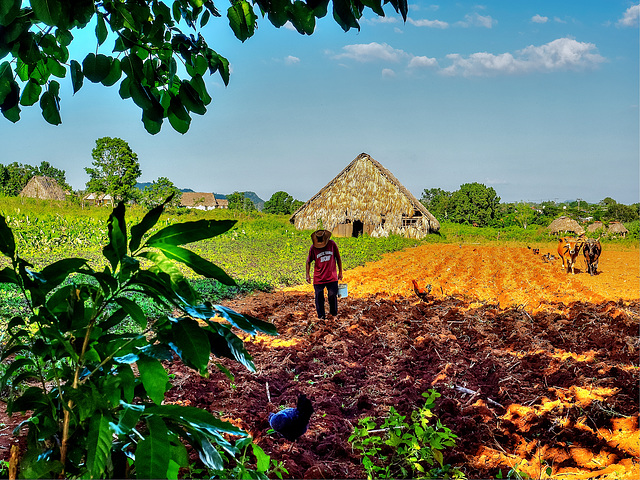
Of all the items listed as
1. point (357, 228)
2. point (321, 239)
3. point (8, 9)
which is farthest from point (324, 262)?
point (357, 228)

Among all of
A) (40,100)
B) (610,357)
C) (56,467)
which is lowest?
(610,357)

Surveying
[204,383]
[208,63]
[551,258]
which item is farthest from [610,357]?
[551,258]

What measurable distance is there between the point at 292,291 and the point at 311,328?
11.7 feet

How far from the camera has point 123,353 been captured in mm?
1077

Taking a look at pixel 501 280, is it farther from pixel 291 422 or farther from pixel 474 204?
pixel 474 204

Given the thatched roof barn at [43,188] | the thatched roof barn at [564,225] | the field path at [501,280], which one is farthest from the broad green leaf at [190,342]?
the thatched roof barn at [564,225]

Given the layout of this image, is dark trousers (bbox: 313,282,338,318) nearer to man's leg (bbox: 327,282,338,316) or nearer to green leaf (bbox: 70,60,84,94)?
man's leg (bbox: 327,282,338,316)

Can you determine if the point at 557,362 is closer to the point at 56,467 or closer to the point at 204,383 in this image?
the point at 204,383

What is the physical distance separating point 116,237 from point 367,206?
20132 mm

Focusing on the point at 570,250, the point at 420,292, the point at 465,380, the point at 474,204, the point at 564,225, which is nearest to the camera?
the point at 465,380

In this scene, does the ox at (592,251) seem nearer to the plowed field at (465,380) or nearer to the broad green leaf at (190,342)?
the plowed field at (465,380)

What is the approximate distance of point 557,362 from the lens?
407 centimetres

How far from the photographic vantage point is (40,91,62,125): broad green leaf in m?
1.89

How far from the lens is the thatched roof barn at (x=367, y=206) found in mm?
20719
